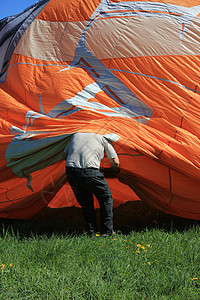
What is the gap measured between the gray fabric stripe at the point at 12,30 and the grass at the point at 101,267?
257 cm

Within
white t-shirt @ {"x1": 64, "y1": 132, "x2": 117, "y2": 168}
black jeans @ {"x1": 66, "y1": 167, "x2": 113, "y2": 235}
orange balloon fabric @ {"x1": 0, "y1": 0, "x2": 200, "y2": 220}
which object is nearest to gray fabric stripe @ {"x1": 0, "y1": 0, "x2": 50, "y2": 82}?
orange balloon fabric @ {"x1": 0, "y1": 0, "x2": 200, "y2": 220}

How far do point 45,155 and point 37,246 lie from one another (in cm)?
103

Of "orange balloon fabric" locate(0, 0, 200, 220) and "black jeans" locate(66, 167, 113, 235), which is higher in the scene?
"orange balloon fabric" locate(0, 0, 200, 220)

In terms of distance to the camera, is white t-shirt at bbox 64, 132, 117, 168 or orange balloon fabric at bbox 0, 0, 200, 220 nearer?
white t-shirt at bbox 64, 132, 117, 168

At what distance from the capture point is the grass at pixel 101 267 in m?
2.62

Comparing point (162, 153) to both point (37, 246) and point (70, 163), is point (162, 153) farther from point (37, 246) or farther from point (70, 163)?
point (37, 246)

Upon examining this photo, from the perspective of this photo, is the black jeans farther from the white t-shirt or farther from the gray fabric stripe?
the gray fabric stripe

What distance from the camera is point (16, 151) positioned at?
396cm

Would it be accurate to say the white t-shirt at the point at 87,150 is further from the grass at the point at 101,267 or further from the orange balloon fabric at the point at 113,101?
the grass at the point at 101,267

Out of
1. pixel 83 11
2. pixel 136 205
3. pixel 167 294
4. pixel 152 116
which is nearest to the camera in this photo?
pixel 167 294

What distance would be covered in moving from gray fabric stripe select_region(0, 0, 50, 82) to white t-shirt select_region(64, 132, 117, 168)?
6.20 feet

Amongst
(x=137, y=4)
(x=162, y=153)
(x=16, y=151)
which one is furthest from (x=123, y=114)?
(x=137, y=4)

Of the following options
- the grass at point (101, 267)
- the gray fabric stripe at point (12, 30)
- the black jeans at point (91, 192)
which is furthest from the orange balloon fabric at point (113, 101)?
the grass at point (101, 267)

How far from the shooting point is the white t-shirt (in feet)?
11.6
